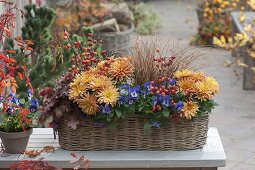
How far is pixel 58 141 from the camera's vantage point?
4.95 m

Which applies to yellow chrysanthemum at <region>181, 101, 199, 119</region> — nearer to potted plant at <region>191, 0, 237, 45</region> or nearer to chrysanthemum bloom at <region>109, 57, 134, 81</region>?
chrysanthemum bloom at <region>109, 57, 134, 81</region>

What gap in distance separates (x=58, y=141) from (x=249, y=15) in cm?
605

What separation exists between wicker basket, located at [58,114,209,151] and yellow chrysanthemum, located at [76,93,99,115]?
0.40 ft

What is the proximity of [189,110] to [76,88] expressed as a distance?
76cm

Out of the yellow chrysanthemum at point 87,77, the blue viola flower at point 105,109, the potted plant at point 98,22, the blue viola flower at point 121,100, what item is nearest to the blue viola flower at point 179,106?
the blue viola flower at point 121,100

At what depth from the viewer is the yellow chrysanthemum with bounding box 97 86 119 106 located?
4.61 meters

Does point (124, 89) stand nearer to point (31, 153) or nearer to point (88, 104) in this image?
point (88, 104)

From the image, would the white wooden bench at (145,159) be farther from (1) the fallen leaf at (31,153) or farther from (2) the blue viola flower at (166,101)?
(2) the blue viola flower at (166,101)

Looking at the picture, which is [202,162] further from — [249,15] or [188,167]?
[249,15]

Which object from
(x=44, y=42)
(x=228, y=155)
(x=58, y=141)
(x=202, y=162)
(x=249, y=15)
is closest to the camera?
(x=202, y=162)

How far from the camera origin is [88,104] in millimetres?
4629

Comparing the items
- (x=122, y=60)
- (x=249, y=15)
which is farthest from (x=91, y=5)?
(x=122, y=60)

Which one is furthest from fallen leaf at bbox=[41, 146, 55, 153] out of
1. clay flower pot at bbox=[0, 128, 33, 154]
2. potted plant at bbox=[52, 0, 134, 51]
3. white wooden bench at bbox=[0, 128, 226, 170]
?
potted plant at bbox=[52, 0, 134, 51]

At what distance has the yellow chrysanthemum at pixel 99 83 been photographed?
466 centimetres
